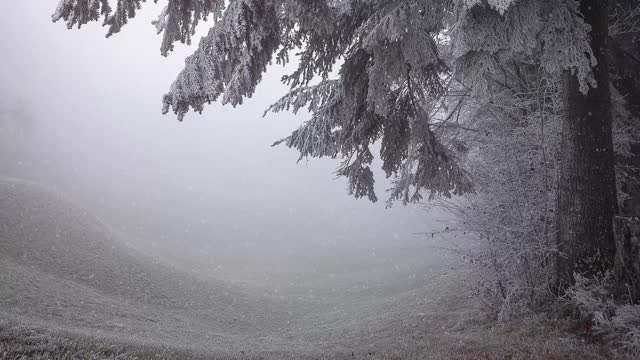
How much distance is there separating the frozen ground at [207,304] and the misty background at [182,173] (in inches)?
132

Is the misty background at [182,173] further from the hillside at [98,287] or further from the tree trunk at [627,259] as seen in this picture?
the tree trunk at [627,259]

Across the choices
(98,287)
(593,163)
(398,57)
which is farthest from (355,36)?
(98,287)

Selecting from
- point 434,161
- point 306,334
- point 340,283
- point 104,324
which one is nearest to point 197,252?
point 340,283

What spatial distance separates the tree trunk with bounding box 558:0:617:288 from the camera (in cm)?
574

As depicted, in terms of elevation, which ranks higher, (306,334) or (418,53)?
(418,53)

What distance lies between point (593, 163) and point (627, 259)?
1297mm

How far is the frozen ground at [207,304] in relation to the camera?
6.95 meters

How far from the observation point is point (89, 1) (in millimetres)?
4770

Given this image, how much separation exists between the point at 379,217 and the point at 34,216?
2709 cm

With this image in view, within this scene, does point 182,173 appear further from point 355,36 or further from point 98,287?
point 355,36

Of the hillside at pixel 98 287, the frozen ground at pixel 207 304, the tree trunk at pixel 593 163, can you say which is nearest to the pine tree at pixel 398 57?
the tree trunk at pixel 593 163

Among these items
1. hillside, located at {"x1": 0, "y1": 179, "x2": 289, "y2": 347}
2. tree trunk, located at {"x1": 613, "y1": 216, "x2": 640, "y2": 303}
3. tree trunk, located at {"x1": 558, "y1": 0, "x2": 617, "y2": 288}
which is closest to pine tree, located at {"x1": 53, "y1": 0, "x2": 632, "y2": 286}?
tree trunk, located at {"x1": 558, "y1": 0, "x2": 617, "y2": 288}

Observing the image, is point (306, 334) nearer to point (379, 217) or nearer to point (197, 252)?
point (197, 252)

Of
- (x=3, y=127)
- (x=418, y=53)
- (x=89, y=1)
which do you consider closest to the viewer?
(x=418, y=53)
